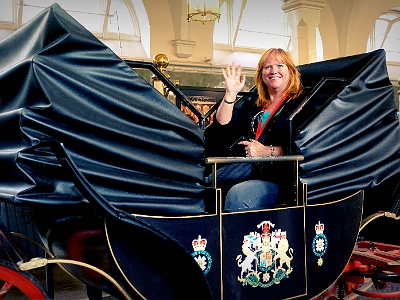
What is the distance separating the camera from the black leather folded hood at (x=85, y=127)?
5.96 feet

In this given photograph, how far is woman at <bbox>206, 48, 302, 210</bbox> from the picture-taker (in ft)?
8.25

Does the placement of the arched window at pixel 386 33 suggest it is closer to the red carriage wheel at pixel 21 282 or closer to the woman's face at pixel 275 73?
the woman's face at pixel 275 73

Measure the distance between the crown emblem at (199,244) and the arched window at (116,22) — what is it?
6.52 meters

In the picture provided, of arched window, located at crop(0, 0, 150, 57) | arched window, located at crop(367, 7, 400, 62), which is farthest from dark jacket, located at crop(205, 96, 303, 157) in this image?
arched window, located at crop(367, 7, 400, 62)

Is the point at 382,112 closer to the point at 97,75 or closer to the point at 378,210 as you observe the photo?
the point at 378,210

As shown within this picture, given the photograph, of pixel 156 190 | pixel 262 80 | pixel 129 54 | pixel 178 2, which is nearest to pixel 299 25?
pixel 178 2

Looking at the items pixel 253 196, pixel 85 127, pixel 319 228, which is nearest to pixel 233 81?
pixel 253 196

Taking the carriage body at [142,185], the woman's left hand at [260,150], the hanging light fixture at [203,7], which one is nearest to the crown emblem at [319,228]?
the carriage body at [142,185]

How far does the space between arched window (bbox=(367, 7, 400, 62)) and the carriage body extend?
10543 millimetres

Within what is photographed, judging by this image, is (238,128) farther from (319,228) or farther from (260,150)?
(319,228)

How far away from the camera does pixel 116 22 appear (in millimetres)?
8711

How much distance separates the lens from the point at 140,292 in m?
2.05

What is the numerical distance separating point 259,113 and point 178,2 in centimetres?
554

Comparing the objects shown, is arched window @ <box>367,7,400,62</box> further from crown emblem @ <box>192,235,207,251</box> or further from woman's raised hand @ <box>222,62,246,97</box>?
crown emblem @ <box>192,235,207,251</box>
